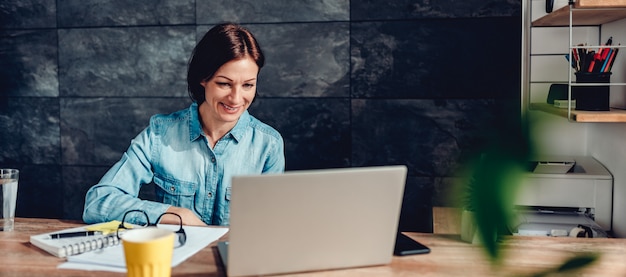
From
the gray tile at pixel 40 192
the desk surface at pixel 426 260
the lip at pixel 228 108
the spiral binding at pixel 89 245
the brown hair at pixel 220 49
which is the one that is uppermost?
the brown hair at pixel 220 49

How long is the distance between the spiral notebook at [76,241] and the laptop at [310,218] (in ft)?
1.25

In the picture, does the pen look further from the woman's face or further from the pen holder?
the pen holder

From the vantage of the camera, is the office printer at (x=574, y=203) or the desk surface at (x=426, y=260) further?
the office printer at (x=574, y=203)

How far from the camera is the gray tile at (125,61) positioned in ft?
9.58

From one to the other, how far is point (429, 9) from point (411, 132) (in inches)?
21.0

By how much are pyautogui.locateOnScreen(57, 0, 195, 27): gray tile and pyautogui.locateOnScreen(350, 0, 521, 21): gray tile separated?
780 mm

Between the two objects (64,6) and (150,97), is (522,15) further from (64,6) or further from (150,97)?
(64,6)

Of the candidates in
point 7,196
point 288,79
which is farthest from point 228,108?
point 288,79

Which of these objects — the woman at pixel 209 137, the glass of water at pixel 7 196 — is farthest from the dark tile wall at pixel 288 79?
the glass of water at pixel 7 196

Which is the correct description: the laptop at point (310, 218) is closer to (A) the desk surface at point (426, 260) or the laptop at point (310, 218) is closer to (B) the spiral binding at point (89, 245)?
(A) the desk surface at point (426, 260)

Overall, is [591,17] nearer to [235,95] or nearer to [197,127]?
[235,95]

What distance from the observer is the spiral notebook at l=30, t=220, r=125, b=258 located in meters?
1.31

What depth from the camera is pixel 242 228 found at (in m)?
1.08

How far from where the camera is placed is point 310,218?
1101mm
